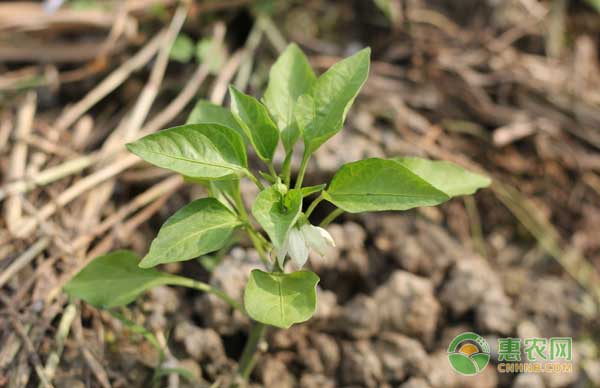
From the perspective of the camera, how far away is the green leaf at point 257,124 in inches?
49.9

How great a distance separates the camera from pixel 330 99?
1276mm

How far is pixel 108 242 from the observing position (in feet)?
5.74

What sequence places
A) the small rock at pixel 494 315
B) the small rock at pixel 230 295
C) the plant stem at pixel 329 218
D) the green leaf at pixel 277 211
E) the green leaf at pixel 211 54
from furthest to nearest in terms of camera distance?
the green leaf at pixel 211 54, the small rock at pixel 494 315, the small rock at pixel 230 295, the plant stem at pixel 329 218, the green leaf at pixel 277 211

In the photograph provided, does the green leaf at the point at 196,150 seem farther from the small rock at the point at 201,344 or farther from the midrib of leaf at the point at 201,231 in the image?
the small rock at the point at 201,344

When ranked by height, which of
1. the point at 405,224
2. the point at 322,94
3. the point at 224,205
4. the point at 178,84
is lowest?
the point at 405,224

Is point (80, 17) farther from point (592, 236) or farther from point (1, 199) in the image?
point (592, 236)

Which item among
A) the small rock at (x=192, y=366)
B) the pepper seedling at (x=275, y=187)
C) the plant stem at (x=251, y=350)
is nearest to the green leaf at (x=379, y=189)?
the pepper seedling at (x=275, y=187)

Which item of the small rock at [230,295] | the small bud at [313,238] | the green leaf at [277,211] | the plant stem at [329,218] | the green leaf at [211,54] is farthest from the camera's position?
the green leaf at [211,54]

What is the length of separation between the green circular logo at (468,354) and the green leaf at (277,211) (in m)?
0.77

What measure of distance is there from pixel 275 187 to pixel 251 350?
18.5 inches

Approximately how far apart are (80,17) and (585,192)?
2.03m

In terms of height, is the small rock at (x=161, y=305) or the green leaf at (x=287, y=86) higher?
the green leaf at (x=287, y=86)

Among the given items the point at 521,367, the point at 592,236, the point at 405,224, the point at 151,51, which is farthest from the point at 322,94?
the point at 592,236

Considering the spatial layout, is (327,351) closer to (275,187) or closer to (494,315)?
(494,315)
